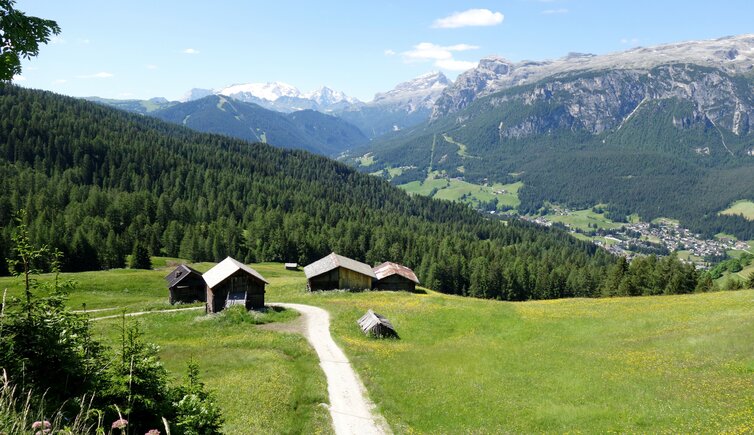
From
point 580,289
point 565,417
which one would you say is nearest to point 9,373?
point 565,417

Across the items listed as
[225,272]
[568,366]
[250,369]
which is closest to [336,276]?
[225,272]

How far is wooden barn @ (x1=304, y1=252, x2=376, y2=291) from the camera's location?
8119 centimetres

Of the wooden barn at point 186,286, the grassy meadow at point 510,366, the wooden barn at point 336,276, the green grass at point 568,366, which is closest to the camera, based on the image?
the green grass at point 568,366

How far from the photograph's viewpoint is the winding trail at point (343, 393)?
29.2 m

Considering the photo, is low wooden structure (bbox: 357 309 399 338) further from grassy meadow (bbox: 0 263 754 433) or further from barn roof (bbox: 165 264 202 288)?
barn roof (bbox: 165 264 202 288)

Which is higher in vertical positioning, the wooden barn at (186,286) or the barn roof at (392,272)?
the barn roof at (392,272)

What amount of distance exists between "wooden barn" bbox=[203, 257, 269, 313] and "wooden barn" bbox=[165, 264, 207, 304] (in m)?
13.6

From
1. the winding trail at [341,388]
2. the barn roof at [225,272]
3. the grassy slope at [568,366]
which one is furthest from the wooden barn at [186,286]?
the grassy slope at [568,366]

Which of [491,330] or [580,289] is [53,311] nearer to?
[491,330]

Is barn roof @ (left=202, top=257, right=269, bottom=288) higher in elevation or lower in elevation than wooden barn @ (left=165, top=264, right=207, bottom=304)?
higher

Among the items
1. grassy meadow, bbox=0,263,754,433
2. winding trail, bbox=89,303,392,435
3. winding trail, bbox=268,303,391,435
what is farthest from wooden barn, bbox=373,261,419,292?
winding trail, bbox=268,303,391,435

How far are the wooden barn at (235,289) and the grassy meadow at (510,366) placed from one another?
379 centimetres

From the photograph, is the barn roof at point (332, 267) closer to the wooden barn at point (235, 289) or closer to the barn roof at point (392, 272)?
the barn roof at point (392, 272)

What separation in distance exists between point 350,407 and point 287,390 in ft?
16.9
